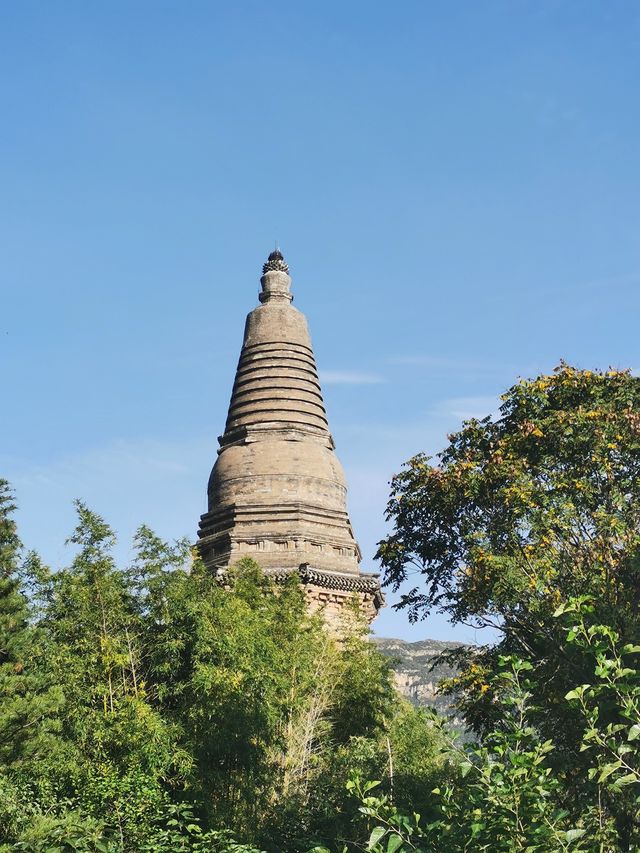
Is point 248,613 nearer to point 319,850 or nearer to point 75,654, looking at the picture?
point 75,654

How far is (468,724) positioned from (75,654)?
22.0ft

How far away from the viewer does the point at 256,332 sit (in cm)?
3309

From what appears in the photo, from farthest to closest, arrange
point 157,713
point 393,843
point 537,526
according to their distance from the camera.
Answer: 1. point 157,713
2. point 537,526
3. point 393,843

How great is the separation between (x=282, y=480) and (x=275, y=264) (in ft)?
27.1

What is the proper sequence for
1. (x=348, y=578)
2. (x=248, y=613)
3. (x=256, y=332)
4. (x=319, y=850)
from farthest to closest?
(x=256, y=332) < (x=348, y=578) < (x=248, y=613) < (x=319, y=850)

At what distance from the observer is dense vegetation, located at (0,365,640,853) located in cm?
1284

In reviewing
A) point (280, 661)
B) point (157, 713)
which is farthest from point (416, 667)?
point (157, 713)

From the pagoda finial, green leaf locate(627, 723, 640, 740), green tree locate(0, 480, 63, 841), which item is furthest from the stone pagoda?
green leaf locate(627, 723, 640, 740)

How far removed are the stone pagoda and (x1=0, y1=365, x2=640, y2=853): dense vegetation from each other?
6.67 m

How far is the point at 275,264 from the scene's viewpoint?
3438cm

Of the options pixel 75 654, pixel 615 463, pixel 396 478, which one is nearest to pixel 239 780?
pixel 75 654

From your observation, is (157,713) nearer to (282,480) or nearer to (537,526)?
(537,526)

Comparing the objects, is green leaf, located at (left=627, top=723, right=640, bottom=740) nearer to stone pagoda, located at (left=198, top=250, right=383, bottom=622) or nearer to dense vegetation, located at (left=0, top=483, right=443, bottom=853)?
dense vegetation, located at (left=0, top=483, right=443, bottom=853)

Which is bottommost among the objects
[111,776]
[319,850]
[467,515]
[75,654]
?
[319,850]
